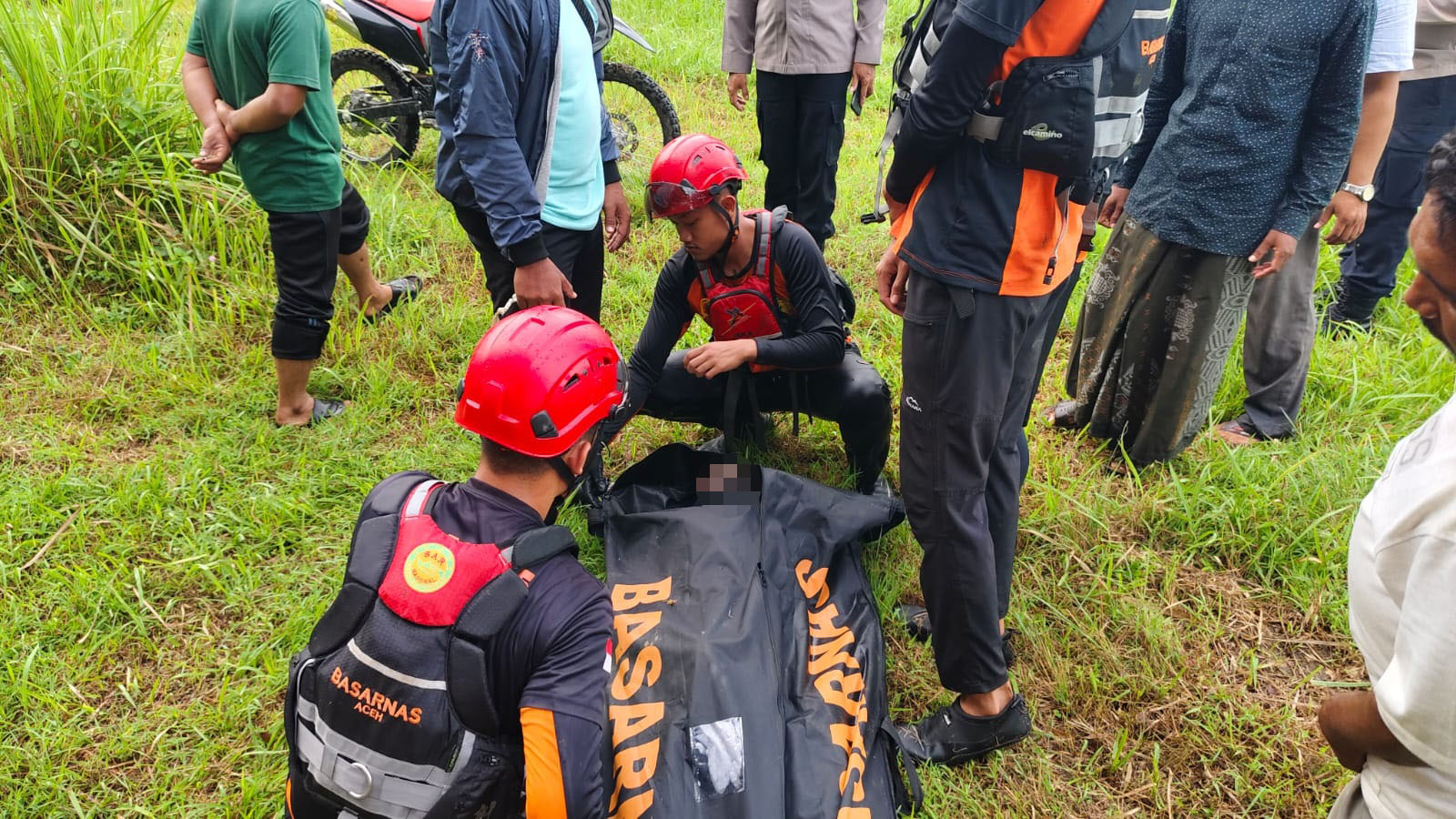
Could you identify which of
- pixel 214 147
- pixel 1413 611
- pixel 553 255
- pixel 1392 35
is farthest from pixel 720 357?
pixel 1392 35

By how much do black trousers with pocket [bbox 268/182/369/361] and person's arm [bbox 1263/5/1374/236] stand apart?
3.40m

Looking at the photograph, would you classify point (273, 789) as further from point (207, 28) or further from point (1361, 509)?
point (207, 28)

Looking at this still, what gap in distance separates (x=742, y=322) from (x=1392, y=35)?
2.29m

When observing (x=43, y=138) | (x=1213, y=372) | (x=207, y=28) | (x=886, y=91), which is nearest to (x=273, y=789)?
(x=207, y=28)

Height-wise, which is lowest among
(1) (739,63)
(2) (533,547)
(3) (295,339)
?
(3) (295,339)

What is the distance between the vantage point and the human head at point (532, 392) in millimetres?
1824

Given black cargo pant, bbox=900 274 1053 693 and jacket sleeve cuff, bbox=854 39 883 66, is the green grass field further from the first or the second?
jacket sleeve cuff, bbox=854 39 883 66

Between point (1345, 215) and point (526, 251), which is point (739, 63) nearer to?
point (526, 251)

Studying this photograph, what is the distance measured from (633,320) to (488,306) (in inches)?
28.9

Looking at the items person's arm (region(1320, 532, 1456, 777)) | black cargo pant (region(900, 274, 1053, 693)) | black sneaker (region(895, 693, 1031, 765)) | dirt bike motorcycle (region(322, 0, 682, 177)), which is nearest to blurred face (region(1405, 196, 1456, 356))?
person's arm (region(1320, 532, 1456, 777))

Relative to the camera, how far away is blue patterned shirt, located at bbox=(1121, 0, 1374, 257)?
273 centimetres

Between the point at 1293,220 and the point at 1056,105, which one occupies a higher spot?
the point at 1056,105

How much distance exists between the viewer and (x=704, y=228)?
2.95 m

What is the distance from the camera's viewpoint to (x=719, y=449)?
3.50 meters
